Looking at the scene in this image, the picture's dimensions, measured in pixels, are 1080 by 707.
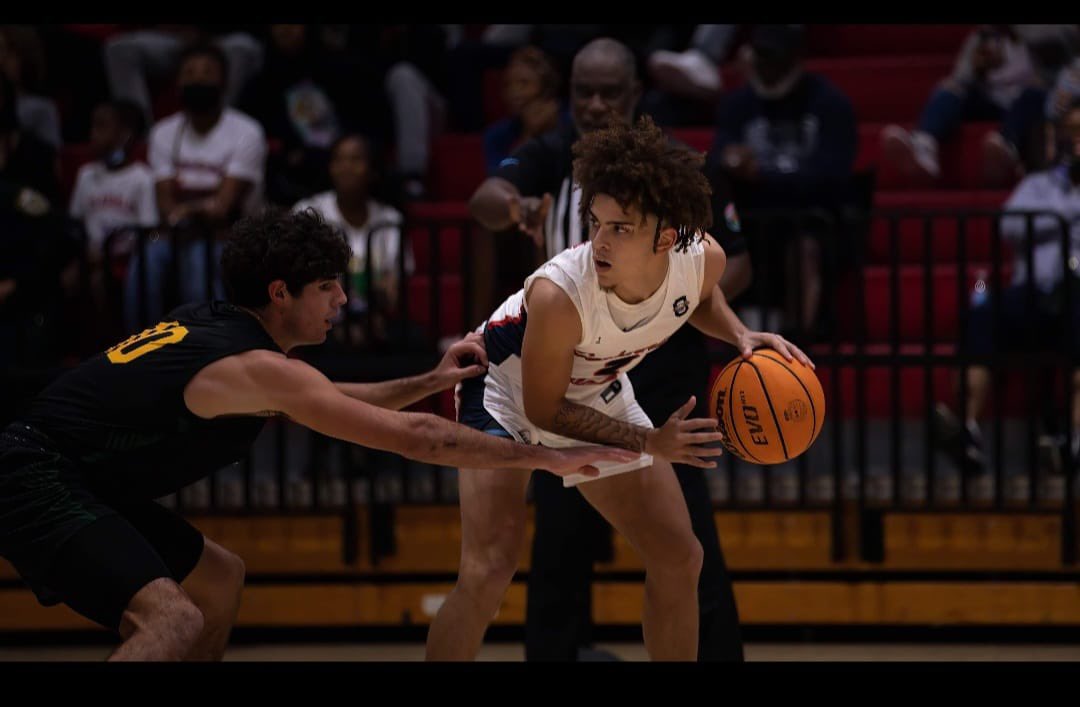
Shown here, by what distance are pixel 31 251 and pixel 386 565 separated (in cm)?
238

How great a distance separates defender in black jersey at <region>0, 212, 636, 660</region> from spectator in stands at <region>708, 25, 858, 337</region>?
3.69 m

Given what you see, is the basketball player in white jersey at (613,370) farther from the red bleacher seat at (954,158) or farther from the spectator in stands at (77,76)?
the spectator in stands at (77,76)

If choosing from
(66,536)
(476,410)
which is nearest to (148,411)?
(66,536)

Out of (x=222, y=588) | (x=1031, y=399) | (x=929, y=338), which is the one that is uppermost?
(x=929, y=338)

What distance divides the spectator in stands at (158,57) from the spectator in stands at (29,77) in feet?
1.51

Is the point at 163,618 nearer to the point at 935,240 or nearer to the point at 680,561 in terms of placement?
the point at 680,561

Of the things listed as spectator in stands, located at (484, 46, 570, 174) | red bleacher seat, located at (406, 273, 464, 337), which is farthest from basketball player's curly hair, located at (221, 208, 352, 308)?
red bleacher seat, located at (406, 273, 464, 337)

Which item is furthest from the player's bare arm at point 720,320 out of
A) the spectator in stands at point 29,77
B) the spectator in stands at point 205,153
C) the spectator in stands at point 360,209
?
the spectator in stands at point 29,77

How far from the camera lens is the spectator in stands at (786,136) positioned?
24.1 feet

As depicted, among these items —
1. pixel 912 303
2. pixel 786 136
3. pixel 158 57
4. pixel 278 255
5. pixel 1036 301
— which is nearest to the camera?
pixel 278 255

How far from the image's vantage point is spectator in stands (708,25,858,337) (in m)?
7.33

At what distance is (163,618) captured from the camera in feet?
11.9

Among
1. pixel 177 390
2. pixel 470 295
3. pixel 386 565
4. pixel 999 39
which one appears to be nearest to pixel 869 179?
pixel 999 39

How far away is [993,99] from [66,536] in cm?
705
